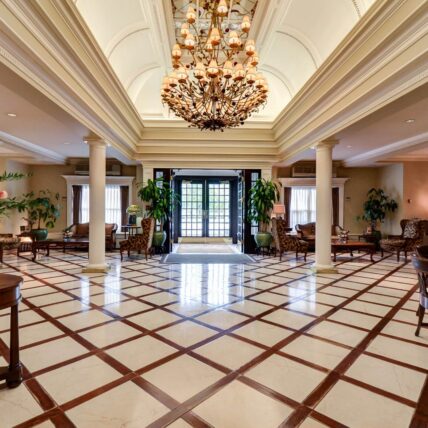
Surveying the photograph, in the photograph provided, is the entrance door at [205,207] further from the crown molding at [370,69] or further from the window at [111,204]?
the crown molding at [370,69]

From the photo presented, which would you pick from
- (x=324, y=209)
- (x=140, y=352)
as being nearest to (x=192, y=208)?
(x=324, y=209)

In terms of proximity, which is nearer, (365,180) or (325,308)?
(325,308)

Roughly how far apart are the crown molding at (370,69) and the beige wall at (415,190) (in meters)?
5.33

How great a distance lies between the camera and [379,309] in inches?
160

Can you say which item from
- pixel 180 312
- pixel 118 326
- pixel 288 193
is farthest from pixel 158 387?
pixel 288 193

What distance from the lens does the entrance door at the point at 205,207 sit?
524 inches

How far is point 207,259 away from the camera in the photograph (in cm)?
822

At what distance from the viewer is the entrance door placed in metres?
13.3

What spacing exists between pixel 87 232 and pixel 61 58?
6999 mm

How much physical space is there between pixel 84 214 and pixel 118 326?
8.23m

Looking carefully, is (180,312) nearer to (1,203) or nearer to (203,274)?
(203,274)

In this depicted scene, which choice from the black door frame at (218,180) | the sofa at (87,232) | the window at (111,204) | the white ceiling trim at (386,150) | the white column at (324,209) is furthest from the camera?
the black door frame at (218,180)

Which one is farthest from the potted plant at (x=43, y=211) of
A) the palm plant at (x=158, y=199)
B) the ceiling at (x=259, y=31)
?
the ceiling at (x=259, y=31)

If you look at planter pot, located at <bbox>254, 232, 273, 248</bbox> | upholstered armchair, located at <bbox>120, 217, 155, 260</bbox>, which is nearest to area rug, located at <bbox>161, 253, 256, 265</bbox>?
planter pot, located at <bbox>254, 232, 273, 248</bbox>
